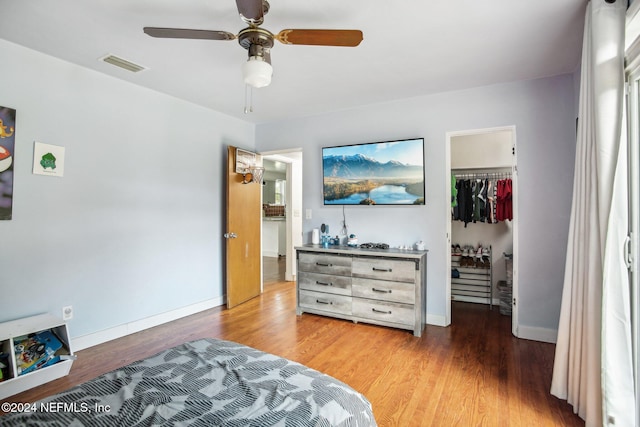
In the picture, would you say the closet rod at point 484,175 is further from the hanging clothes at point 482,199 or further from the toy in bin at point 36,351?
the toy in bin at point 36,351

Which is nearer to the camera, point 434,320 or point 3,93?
point 3,93

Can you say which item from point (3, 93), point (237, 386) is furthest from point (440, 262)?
point (3, 93)

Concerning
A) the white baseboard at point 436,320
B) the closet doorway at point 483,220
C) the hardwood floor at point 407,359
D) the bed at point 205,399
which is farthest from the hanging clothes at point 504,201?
the bed at point 205,399

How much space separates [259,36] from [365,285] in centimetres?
256

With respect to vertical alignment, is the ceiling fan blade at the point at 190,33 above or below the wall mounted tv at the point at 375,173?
above

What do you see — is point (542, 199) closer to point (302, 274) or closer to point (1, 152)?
point (302, 274)

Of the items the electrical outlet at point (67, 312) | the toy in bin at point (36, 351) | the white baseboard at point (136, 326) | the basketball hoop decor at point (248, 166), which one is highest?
the basketball hoop decor at point (248, 166)

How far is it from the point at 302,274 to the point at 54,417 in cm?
286

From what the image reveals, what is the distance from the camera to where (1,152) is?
2.39 m

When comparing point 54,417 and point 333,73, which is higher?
point 333,73

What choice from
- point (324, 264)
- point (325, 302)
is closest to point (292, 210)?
point (324, 264)

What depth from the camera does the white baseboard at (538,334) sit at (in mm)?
2979

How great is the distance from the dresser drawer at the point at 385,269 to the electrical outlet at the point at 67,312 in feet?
8.79

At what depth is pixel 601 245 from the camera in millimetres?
1698
